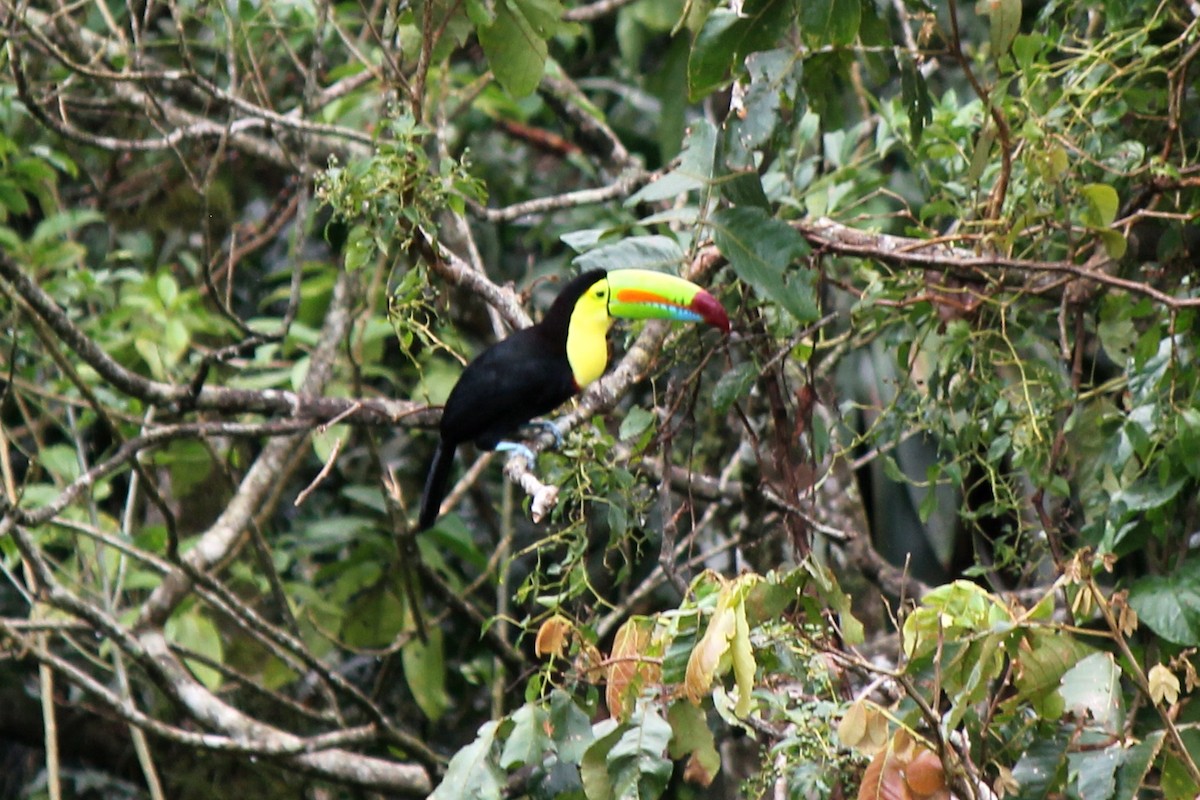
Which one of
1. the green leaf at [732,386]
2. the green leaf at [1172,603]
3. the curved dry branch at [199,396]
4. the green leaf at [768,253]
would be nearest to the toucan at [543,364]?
the curved dry branch at [199,396]

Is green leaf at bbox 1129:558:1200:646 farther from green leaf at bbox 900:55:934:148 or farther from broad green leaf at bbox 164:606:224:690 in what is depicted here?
broad green leaf at bbox 164:606:224:690

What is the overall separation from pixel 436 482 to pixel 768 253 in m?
1.38

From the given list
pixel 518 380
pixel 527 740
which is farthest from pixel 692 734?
pixel 518 380

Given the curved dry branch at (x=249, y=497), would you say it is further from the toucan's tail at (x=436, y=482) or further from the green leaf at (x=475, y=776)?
the green leaf at (x=475, y=776)

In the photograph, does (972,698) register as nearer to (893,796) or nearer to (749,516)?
(893,796)

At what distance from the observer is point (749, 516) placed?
345 centimetres

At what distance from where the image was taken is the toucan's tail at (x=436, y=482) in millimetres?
3418

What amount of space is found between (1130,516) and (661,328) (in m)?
0.98

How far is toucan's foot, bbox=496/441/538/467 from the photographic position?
9.78ft

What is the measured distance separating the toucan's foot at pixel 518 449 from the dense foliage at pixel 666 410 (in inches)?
2.3

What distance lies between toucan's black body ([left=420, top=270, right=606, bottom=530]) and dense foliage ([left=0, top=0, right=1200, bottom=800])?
9cm

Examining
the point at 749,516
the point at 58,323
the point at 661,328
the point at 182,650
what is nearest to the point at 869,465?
the point at 749,516

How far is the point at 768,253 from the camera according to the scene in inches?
91.4

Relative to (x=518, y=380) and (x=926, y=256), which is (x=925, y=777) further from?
(x=518, y=380)
